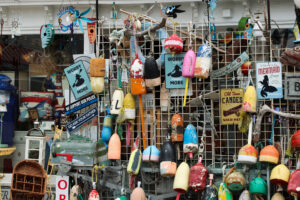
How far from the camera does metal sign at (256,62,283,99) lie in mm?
5410

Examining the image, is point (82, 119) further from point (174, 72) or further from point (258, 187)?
point (258, 187)

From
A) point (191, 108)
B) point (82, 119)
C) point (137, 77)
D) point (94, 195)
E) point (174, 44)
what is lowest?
point (94, 195)

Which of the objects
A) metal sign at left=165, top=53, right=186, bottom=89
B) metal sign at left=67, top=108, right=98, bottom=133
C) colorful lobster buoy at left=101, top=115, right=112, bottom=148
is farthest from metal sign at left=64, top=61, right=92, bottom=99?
metal sign at left=165, top=53, right=186, bottom=89

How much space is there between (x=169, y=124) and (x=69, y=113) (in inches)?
68.2

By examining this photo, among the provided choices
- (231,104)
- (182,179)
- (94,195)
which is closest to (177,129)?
(182,179)

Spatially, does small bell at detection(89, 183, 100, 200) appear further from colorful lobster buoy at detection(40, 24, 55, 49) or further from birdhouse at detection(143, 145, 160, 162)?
colorful lobster buoy at detection(40, 24, 55, 49)

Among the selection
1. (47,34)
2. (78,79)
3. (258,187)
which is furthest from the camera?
(47,34)

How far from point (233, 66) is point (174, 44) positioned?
0.74 m

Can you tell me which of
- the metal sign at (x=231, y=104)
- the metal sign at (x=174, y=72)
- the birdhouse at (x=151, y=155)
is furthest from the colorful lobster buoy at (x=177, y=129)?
the metal sign at (x=231, y=104)

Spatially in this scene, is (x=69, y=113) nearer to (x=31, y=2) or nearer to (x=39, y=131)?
(x=39, y=131)

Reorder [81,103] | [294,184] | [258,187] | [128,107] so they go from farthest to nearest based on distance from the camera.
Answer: [81,103] → [128,107] → [258,187] → [294,184]

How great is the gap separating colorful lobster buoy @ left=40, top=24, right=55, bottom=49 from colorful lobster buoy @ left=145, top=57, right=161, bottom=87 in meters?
2.10

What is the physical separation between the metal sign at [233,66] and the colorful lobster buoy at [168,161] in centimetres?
103

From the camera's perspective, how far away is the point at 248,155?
16.9 ft
